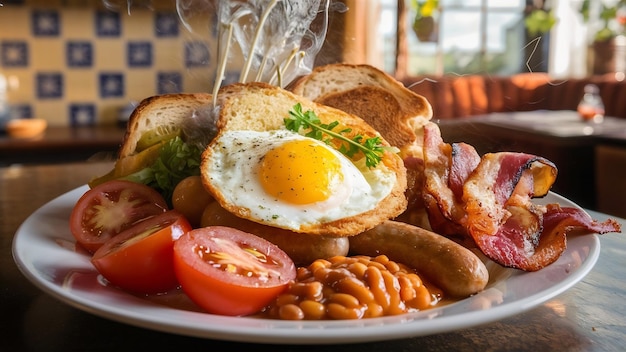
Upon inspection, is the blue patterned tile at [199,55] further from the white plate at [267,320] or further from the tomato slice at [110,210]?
the white plate at [267,320]

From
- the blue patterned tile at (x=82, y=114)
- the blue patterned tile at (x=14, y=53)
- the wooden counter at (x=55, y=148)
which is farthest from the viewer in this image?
the blue patterned tile at (x=82, y=114)

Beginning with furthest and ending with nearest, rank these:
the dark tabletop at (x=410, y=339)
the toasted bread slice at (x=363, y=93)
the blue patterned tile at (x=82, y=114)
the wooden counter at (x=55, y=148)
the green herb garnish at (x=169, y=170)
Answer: the blue patterned tile at (x=82, y=114) < the wooden counter at (x=55, y=148) < the toasted bread slice at (x=363, y=93) < the green herb garnish at (x=169, y=170) < the dark tabletop at (x=410, y=339)

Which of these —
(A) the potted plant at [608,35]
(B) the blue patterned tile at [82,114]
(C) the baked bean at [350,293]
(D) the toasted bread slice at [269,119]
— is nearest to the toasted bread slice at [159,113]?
(D) the toasted bread slice at [269,119]

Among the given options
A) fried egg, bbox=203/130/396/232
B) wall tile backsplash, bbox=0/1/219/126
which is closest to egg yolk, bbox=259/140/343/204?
fried egg, bbox=203/130/396/232

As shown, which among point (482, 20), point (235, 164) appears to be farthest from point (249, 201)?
point (482, 20)

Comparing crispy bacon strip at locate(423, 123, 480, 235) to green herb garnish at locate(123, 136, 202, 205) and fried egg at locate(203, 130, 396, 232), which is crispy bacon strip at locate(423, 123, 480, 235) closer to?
fried egg at locate(203, 130, 396, 232)

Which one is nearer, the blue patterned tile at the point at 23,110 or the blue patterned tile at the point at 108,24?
the blue patterned tile at the point at 23,110

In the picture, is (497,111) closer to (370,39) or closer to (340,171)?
(370,39)
